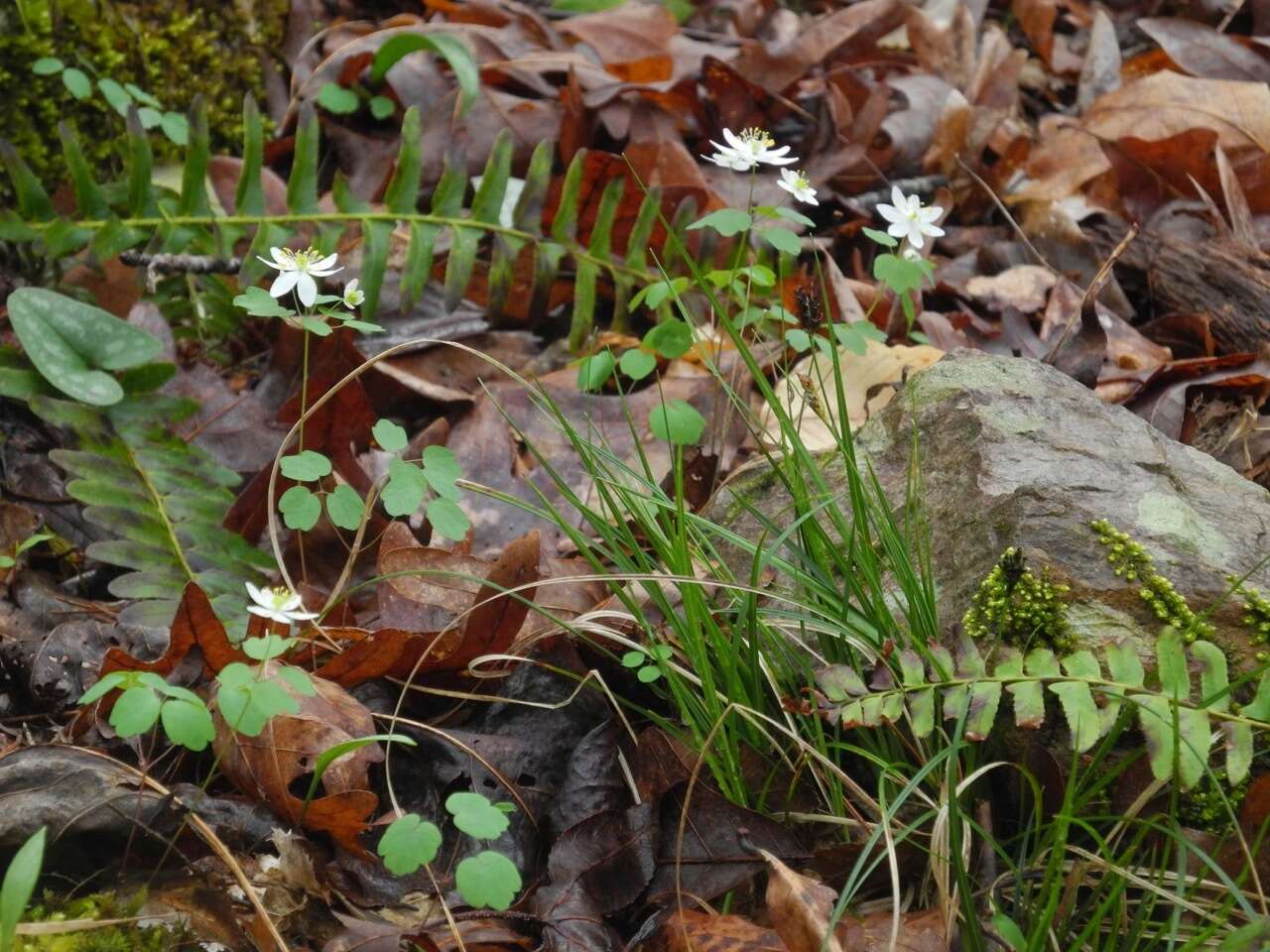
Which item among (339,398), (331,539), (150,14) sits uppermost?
(150,14)

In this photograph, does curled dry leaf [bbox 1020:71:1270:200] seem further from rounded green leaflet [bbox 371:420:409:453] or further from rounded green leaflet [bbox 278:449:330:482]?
rounded green leaflet [bbox 278:449:330:482]

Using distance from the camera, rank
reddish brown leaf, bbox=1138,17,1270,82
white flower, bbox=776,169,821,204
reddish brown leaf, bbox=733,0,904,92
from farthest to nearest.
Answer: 1. reddish brown leaf, bbox=1138,17,1270,82
2. reddish brown leaf, bbox=733,0,904,92
3. white flower, bbox=776,169,821,204

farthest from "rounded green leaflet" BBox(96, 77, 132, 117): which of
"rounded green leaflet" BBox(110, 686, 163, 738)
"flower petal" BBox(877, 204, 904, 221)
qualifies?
"rounded green leaflet" BBox(110, 686, 163, 738)

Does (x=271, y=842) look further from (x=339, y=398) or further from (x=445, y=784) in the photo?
(x=339, y=398)

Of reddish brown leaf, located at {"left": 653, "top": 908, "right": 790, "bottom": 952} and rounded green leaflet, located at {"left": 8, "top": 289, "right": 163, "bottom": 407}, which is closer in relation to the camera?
reddish brown leaf, located at {"left": 653, "top": 908, "right": 790, "bottom": 952}

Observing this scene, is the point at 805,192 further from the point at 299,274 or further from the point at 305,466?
the point at 305,466

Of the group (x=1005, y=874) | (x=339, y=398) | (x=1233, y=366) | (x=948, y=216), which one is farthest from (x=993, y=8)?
(x=1005, y=874)

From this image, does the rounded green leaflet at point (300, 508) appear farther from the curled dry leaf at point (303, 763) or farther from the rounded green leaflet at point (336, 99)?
the rounded green leaflet at point (336, 99)
